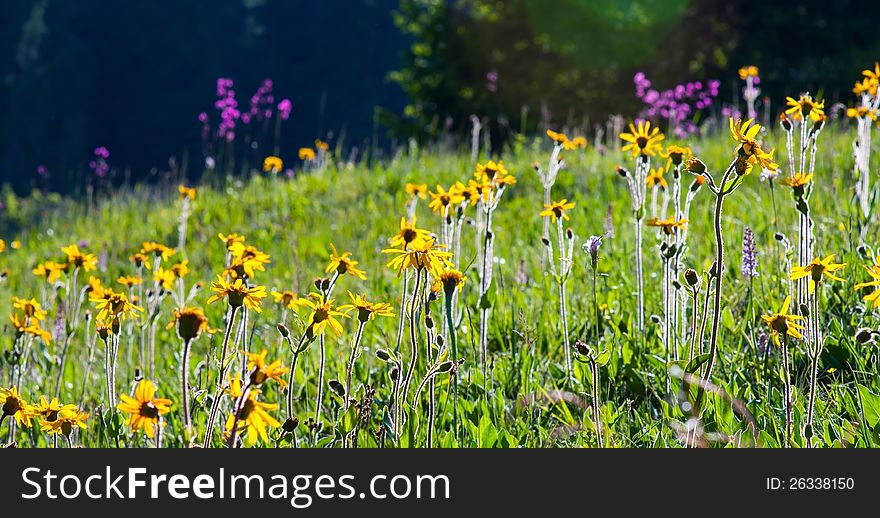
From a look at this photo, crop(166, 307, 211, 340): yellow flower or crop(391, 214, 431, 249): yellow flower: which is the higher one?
crop(391, 214, 431, 249): yellow flower

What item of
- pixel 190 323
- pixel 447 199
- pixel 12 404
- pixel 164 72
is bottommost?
pixel 12 404

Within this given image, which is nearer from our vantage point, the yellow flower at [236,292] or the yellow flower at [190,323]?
the yellow flower at [190,323]

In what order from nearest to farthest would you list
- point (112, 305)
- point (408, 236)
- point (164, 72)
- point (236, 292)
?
1. point (236, 292)
2. point (408, 236)
3. point (112, 305)
4. point (164, 72)

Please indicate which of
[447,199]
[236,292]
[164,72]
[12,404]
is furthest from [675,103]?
[164,72]

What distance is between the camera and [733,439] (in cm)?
184

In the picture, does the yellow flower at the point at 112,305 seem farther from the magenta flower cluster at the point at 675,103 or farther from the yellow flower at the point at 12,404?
the magenta flower cluster at the point at 675,103

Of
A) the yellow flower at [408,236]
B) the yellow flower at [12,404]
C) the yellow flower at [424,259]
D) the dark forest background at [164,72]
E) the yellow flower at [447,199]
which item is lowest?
the yellow flower at [12,404]

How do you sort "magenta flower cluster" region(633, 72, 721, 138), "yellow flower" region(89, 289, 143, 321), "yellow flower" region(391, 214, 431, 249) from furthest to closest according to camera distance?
"magenta flower cluster" region(633, 72, 721, 138) < "yellow flower" region(89, 289, 143, 321) < "yellow flower" region(391, 214, 431, 249)

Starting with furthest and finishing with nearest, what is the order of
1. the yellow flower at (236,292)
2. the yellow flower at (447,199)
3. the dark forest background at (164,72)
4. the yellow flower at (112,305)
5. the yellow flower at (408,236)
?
the dark forest background at (164,72)
the yellow flower at (447,199)
the yellow flower at (112,305)
the yellow flower at (408,236)
the yellow flower at (236,292)

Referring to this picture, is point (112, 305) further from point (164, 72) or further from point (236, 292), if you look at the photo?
point (164, 72)

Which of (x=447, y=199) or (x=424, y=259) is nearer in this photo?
(x=424, y=259)

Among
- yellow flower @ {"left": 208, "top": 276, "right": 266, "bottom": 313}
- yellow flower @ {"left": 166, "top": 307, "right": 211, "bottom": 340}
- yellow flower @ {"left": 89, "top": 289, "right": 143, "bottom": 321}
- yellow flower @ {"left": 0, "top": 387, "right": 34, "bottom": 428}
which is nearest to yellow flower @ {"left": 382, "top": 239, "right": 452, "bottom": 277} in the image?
yellow flower @ {"left": 208, "top": 276, "right": 266, "bottom": 313}

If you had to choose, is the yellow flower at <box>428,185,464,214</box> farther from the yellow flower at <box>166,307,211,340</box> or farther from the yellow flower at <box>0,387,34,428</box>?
the yellow flower at <box>0,387,34,428</box>


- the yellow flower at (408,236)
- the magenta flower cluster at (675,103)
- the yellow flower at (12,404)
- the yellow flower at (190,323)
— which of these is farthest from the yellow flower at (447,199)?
the magenta flower cluster at (675,103)
